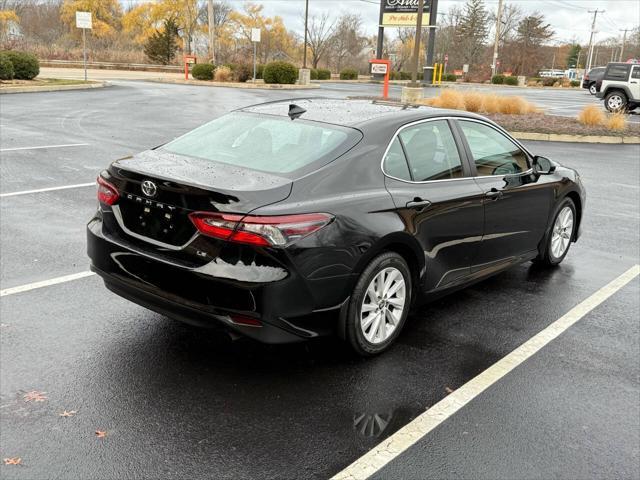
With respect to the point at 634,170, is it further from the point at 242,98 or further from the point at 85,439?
the point at 242,98

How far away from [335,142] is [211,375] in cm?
166

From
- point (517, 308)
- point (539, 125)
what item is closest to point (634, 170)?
point (539, 125)

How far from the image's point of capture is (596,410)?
3723 millimetres

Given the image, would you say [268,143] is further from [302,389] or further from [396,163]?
[302,389]

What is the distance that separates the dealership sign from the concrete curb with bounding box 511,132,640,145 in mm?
28461

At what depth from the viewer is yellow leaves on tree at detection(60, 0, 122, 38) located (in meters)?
76.3

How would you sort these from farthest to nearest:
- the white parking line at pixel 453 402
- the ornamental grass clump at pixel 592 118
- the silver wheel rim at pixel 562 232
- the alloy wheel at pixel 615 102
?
the alloy wheel at pixel 615 102
the ornamental grass clump at pixel 592 118
the silver wheel rim at pixel 562 232
the white parking line at pixel 453 402

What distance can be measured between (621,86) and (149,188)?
27799 mm

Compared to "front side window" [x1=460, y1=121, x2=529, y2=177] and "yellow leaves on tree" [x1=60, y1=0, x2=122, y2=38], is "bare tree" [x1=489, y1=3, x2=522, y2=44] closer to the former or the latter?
"yellow leaves on tree" [x1=60, y1=0, x2=122, y2=38]

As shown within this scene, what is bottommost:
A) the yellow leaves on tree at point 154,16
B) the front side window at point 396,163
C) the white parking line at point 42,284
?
the white parking line at point 42,284

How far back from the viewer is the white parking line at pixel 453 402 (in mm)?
3090

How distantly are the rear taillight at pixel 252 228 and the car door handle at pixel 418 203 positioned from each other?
97 centimetres

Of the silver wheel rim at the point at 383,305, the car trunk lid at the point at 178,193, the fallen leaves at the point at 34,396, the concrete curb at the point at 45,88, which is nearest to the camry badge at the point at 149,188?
the car trunk lid at the point at 178,193

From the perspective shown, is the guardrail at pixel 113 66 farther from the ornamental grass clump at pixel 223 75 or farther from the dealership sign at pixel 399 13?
the dealership sign at pixel 399 13
